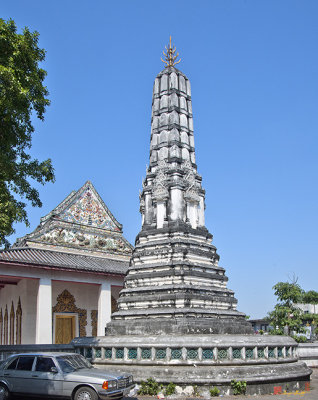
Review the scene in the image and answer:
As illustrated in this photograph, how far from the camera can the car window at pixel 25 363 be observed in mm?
11334

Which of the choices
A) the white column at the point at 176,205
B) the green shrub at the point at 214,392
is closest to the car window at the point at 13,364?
the green shrub at the point at 214,392

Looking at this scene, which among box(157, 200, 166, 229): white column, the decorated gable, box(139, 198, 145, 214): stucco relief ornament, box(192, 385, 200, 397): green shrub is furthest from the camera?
the decorated gable

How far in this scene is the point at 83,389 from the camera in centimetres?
1048

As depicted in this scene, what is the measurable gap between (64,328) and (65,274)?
3.88m

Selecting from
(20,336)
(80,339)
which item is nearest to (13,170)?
(80,339)

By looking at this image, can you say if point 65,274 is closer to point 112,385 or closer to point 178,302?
point 178,302

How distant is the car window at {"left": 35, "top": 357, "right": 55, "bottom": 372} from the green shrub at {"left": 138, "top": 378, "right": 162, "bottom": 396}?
2.95 m

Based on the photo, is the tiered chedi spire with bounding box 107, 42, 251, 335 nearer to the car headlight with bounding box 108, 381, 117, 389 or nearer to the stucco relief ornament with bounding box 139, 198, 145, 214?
the stucco relief ornament with bounding box 139, 198, 145, 214

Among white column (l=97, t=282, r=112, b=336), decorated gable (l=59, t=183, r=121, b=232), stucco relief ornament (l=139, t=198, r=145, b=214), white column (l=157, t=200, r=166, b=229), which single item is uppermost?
decorated gable (l=59, t=183, r=121, b=232)

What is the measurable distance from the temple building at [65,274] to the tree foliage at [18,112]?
38.0ft

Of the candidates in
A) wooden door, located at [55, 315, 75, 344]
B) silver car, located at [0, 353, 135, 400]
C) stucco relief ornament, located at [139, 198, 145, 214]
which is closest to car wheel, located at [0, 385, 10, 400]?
silver car, located at [0, 353, 135, 400]

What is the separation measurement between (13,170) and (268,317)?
21.1m

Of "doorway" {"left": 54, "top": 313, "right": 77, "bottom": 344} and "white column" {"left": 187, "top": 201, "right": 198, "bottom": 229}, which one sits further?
"doorway" {"left": 54, "top": 313, "right": 77, "bottom": 344}

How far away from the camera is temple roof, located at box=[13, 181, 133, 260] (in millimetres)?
26766
